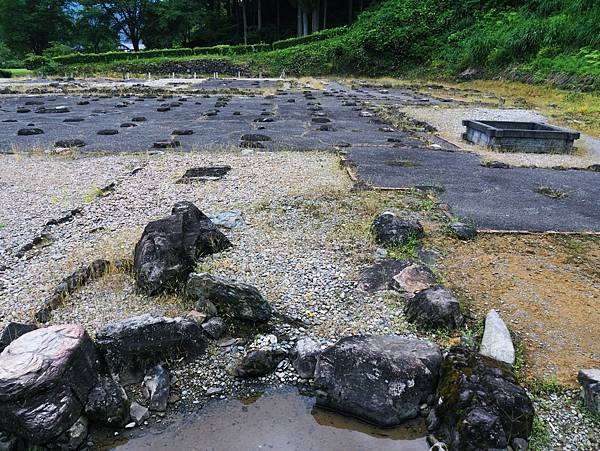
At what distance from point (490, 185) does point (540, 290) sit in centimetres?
322

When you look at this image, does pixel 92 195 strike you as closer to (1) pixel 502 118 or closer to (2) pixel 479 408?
(2) pixel 479 408

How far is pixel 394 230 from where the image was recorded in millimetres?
4395

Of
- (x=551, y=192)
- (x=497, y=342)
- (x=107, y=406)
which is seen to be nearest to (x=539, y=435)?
(x=497, y=342)

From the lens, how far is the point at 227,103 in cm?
1586

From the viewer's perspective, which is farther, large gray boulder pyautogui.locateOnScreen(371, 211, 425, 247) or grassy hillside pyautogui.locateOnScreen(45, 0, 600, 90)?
grassy hillside pyautogui.locateOnScreen(45, 0, 600, 90)

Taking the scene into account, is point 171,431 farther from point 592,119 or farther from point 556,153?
point 592,119

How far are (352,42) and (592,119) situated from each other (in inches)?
808

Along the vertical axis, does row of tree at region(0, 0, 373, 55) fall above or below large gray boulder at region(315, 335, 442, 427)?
above

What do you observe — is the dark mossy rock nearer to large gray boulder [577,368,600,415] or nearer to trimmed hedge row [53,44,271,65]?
large gray boulder [577,368,600,415]

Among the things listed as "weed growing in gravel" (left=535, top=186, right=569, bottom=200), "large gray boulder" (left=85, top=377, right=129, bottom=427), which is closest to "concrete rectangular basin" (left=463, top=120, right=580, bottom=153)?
"weed growing in gravel" (left=535, top=186, right=569, bottom=200)

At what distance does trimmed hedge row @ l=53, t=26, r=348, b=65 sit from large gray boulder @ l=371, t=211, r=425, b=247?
106 ft

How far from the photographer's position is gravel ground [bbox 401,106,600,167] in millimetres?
8242

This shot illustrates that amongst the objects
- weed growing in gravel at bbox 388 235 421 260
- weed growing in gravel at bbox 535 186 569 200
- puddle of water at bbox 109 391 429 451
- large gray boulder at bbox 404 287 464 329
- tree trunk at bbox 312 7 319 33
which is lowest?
puddle of water at bbox 109 391 429 451

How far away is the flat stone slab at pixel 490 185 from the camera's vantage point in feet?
17.1
